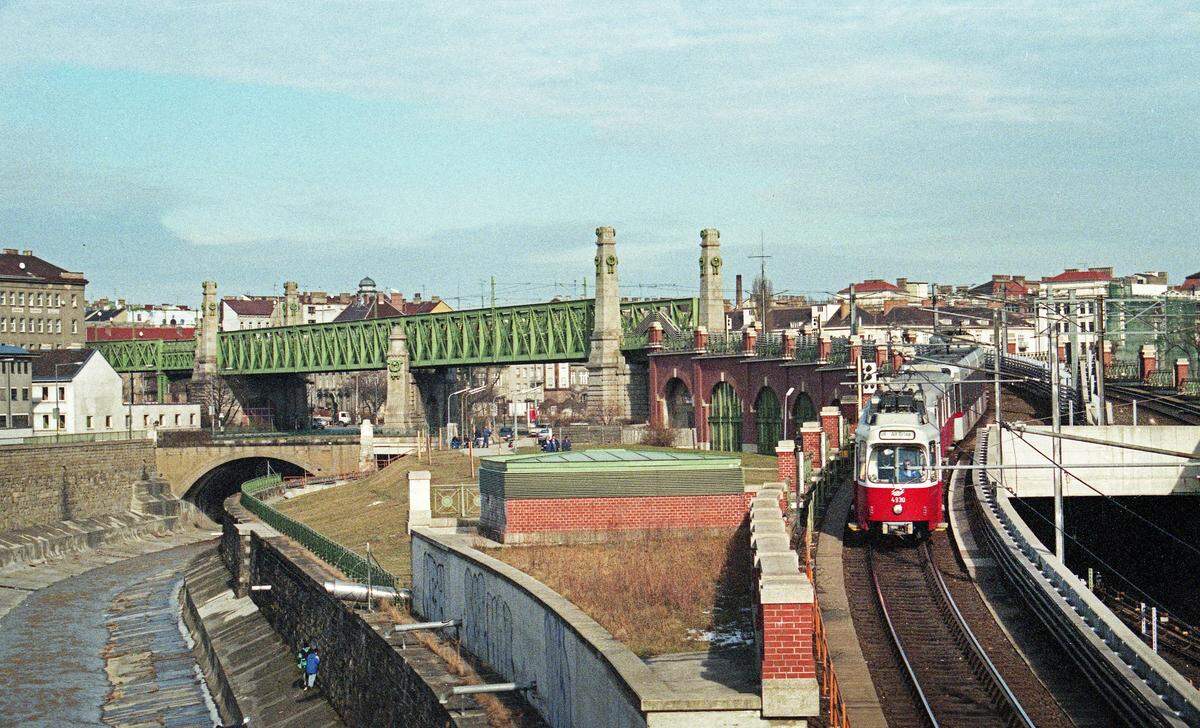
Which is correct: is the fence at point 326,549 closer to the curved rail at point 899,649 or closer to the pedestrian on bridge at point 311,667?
the pedestrian on bridge at point 311,667

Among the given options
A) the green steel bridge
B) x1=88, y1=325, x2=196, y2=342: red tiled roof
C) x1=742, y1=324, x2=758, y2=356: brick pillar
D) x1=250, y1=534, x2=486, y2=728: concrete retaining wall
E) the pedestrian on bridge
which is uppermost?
x1=88, y1=325, x2=196, y2=342: red tiled roof

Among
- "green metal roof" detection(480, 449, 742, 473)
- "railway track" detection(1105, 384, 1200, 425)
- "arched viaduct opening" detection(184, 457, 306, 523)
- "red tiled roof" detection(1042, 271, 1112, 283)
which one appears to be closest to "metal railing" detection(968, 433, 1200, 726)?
"green metal roof" detection(480, 449, 742, 473)

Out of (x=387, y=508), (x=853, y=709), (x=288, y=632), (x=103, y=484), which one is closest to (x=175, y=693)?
(x=288, y=632)

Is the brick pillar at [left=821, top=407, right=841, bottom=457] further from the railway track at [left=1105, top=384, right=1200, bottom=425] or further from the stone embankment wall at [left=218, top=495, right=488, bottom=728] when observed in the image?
the stone embankment wall at [left=218, top=495, right=488, bottom=728]

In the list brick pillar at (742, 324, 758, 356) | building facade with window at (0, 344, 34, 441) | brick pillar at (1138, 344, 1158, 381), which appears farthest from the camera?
building facade with window at (0, 344, 34, 441)

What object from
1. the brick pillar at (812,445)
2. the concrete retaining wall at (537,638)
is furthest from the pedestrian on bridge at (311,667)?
the brick pillar at (812,445)

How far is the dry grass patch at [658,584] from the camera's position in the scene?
19797mm

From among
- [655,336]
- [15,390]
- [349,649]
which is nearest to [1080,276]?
[655,336]

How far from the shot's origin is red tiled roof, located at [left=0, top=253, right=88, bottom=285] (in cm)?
14488

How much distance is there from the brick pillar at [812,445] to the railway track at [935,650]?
13.5 meters

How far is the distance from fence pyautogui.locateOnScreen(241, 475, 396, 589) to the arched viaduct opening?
3190 cm

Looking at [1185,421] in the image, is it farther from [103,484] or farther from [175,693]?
[103,484]

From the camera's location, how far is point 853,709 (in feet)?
59.6

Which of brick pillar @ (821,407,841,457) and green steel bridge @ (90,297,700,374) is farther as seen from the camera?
green steel bridge @ (90,297,700,374)
